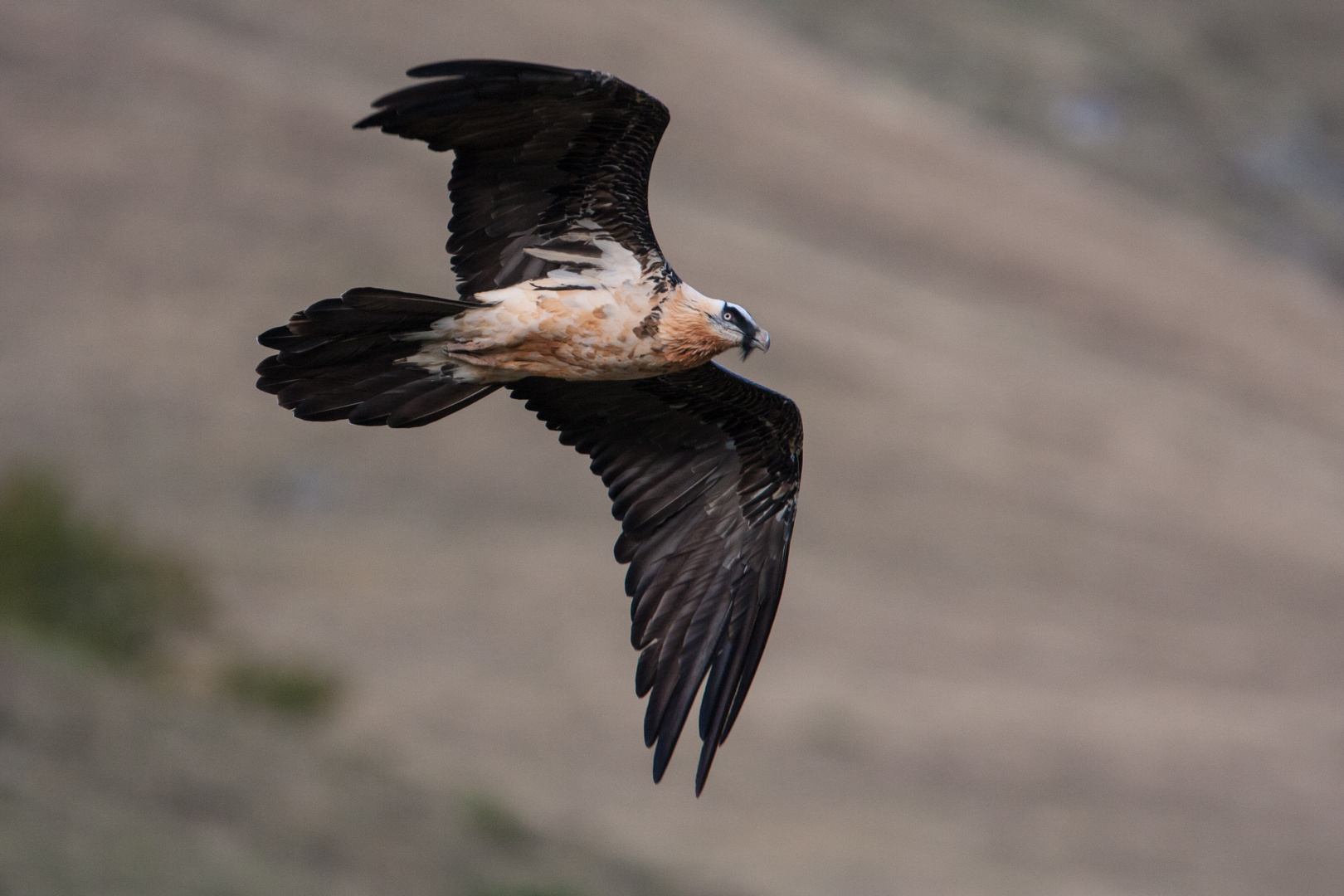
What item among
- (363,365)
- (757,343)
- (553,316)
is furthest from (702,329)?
(363,365)

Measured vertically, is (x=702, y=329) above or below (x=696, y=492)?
above

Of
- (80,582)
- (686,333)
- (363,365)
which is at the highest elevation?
(80,582)

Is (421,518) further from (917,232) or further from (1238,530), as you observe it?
(917,232)

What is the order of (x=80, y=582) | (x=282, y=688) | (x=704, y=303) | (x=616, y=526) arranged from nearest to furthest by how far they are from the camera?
1. (x=704, y=303)
2. (x=80, y=582)
3. (x=282, y=688)
4. (x=616, y=526)

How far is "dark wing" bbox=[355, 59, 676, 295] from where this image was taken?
6707 millimetres

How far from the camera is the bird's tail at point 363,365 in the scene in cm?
687

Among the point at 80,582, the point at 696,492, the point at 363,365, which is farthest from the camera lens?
the point at 80,582

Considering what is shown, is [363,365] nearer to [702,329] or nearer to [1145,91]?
[702,329]

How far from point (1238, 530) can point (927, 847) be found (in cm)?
1722

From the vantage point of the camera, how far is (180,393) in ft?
118

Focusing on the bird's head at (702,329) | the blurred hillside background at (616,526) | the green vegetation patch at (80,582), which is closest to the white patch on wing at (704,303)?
the bird's head at (702,329)

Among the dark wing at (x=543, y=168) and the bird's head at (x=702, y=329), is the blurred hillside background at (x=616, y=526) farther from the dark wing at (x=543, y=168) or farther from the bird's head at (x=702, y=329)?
the bird's head at (x=702, y=329)

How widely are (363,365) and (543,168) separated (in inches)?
43.7

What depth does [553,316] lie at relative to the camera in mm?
7184
